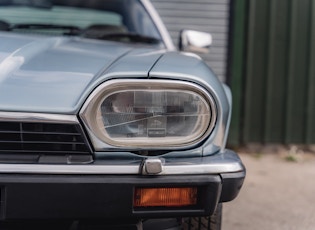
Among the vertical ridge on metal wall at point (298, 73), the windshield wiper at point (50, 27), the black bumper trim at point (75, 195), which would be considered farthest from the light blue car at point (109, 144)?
the vertical ridge on metal wall at point (298, 73)

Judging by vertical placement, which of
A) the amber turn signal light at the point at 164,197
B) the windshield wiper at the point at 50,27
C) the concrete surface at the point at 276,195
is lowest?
the concrete surface at the point at 276,195

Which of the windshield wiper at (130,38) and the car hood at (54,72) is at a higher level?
the car hood at (54,72)

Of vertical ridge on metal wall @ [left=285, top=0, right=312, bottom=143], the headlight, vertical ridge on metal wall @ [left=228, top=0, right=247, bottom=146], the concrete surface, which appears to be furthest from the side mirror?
vertical ridge on metal wall @ [left=285, top=0, right=312, bottom=143]

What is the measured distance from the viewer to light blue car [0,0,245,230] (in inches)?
73.0

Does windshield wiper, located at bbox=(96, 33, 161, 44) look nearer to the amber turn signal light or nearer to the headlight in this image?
the headlight

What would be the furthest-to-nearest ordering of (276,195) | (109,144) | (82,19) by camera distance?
(276,195)
(82,19)
(109,144)

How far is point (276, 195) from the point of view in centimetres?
436

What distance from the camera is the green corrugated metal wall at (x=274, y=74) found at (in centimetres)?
608

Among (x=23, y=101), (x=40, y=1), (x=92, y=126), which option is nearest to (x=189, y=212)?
(x=92, y=126)

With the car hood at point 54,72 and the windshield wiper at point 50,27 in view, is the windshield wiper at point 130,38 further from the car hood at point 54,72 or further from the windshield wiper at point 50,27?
the car hood at point 54,72

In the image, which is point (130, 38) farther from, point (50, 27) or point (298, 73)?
point (298, 73)

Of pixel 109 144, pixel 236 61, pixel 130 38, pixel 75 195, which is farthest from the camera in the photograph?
pixel 236 61

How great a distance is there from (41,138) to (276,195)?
2831 mm

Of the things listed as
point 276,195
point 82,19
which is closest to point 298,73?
point 276,195
